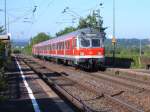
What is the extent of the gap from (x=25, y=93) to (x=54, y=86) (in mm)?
5669

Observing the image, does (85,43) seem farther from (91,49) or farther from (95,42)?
(95,42)

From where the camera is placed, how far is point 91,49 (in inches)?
1465

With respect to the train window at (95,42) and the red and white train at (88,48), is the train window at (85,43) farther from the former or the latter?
the train window at (95,42)

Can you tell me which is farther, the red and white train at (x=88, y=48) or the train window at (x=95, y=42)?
the train window at (x=95, y=42)

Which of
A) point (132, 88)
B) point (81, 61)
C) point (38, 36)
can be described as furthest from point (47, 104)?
point (38, 36)

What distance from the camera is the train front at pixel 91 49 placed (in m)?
37.0

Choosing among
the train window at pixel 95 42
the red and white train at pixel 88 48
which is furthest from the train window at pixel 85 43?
the train window at pixel 95 42

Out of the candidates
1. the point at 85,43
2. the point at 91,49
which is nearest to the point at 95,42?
the point at 91,49

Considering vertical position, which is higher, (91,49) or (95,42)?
(95,42)

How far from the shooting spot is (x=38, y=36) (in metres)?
168

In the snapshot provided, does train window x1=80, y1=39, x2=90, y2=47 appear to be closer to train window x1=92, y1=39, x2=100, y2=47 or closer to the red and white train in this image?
the red and white train

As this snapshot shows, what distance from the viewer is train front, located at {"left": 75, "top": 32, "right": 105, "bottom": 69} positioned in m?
37.0

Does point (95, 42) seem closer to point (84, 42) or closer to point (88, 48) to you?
point (88, 48)

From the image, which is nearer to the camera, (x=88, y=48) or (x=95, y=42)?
(x=88, y=48)
